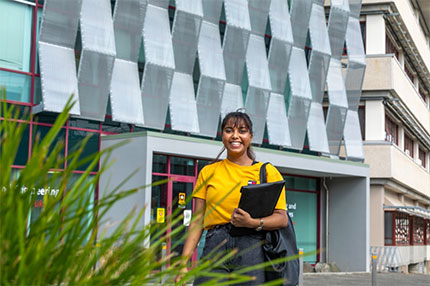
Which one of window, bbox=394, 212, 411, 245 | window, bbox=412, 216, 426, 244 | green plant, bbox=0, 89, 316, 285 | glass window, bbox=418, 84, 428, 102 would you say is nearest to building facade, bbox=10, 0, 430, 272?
window, bbox=394, 212, 411, 245

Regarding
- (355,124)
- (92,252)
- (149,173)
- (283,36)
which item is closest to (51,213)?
(92,252)

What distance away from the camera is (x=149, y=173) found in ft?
62.5

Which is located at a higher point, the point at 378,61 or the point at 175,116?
the point at 378,61

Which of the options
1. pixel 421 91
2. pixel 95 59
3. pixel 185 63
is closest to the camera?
pixel 95 59

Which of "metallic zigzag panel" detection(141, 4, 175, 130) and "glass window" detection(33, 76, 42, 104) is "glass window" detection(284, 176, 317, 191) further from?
"glass window" detection(33, 76, 42, 104)

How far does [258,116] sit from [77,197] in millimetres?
22626

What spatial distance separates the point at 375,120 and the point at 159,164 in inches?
580

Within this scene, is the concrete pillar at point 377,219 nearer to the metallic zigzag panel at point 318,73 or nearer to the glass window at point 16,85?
the metallic zigzag panel at point 318,73

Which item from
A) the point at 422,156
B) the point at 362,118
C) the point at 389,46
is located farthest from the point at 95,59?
the point at 422,156

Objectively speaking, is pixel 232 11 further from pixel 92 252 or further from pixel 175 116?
pixel 92 252

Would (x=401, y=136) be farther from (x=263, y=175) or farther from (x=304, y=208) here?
(x=263, y=175)

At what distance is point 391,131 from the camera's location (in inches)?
1412

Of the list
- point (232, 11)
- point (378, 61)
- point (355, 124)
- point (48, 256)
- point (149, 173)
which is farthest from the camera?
point (378, 61)

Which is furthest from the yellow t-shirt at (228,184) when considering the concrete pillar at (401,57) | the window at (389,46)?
the concrete pillar at (401,57)
